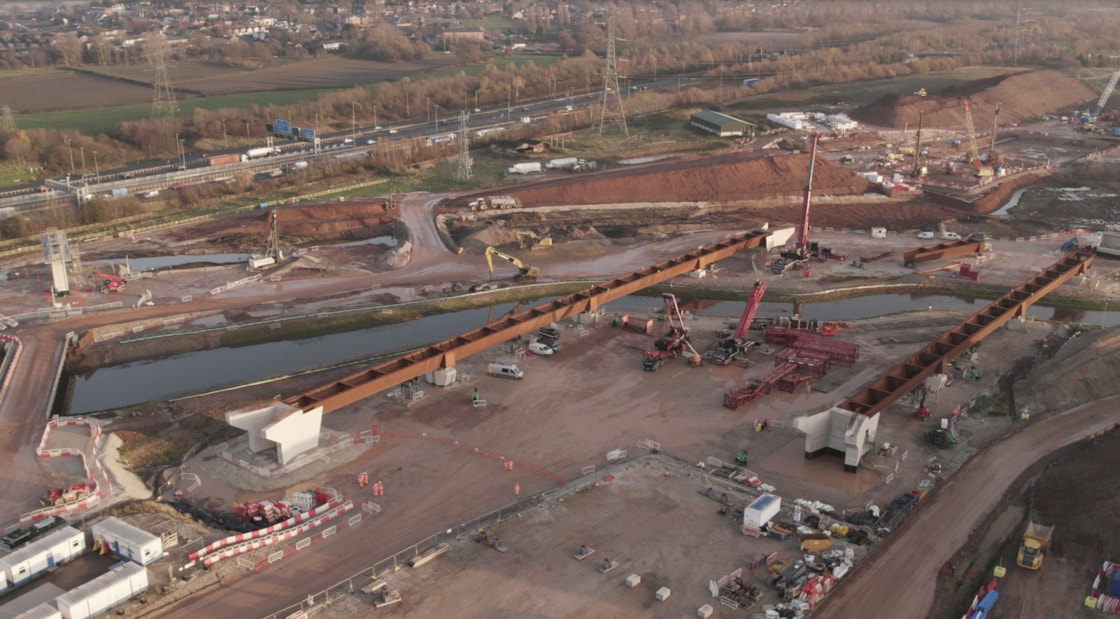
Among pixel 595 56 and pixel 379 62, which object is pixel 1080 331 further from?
pixel 379 62

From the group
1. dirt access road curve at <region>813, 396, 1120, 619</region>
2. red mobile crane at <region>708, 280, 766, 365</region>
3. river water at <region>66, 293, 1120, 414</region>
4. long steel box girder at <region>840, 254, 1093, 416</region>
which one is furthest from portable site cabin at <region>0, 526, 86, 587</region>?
red mobile crane at <region>708, 280, 766, 365</region>

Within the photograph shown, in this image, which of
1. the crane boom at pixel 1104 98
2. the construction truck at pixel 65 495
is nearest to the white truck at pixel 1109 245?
the crane boom at pixel 1104 98

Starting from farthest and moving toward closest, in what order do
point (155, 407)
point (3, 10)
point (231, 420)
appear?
point (3, 10) < point (155, 407) < point (231, 420)

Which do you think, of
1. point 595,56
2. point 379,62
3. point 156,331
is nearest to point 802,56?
point 595,56

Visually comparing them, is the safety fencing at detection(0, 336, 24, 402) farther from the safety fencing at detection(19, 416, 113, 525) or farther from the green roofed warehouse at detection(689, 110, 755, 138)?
the green roofed warehouse at detection(689, 110, 755, 138)

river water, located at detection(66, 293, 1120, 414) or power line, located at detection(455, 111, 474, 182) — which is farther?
power line, located at detection(455, 111, 474, 182)
